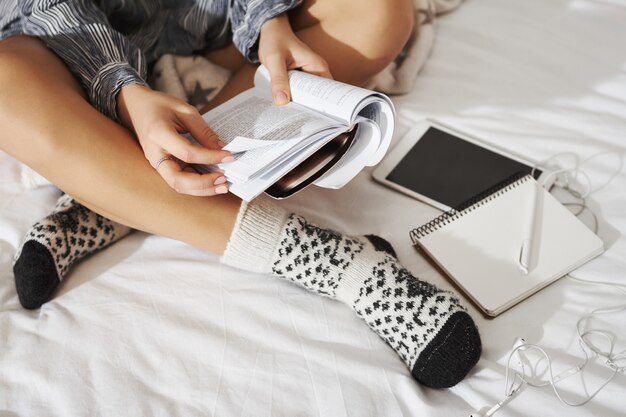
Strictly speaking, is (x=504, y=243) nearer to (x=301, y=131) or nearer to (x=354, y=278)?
(x=354, y=278)

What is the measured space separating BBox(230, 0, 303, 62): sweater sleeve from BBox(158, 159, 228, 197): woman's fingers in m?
0.27

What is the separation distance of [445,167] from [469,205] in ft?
0.31

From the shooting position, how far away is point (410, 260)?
0.77m

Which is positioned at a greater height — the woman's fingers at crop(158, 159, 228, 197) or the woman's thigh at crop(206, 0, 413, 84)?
the woman's thigh at crop(206, 0, 413, 84)

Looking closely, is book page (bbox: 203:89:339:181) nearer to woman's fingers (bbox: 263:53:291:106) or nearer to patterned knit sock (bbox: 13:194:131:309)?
woman's fingers (bbox: 263:53:291:106)

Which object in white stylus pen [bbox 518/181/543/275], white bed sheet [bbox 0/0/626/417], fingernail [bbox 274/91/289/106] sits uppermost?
fingernail [bbox 274/91/289/106]

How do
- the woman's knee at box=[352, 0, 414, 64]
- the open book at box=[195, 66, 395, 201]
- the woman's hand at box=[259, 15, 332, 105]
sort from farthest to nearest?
the woman's knee at box=[352, 0, 414, 64]
the woman's hand at box=[259, 15, 332, 105]
the open book at box=[195, 66, 395, 201]

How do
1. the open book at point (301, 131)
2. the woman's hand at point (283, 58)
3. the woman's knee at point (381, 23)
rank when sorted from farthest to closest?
the woman's knee at point (381, 23), the woman's hand at point (283, 58), the open book at point (301, 131)

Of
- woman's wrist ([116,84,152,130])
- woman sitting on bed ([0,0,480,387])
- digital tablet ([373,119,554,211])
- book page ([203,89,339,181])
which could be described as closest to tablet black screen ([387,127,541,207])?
digital tablet ([373,119,554,211])

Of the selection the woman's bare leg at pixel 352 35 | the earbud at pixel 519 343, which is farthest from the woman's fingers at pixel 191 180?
the earbud at pixel 519 343

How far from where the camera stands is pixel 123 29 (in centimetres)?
90

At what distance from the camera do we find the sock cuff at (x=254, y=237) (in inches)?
Result: 27.7

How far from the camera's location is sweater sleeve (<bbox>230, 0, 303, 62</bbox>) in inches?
32.7

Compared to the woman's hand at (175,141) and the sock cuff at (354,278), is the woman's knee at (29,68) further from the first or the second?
the sock cuff at (354,278)
